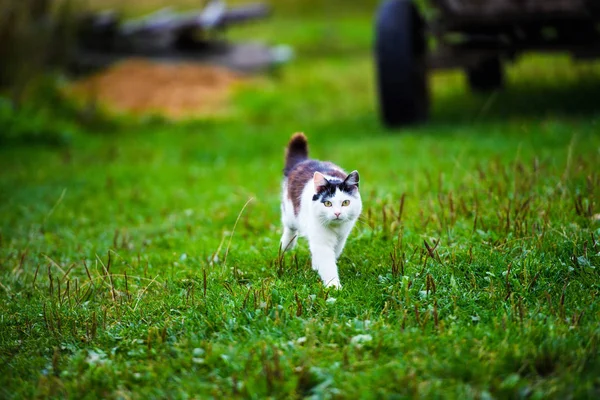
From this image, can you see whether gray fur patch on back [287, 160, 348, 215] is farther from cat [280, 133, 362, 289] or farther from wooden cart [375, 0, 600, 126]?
wooden cart [375, 0, 600, 126]

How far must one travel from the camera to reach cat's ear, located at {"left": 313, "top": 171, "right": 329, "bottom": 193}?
4.56 m

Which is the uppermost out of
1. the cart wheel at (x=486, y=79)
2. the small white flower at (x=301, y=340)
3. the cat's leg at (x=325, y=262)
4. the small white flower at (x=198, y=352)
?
the cart wheel at (x=486, y=79)

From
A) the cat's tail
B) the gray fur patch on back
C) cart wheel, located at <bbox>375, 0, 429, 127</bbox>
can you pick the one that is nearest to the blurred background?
cart wheel, located at <bbox>375, 0, 429, 127</bbox>

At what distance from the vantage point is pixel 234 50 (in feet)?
55.1

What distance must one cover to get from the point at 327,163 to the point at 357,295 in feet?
4.12

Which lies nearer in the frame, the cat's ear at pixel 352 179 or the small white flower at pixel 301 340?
the small white flower at pixel 301 340

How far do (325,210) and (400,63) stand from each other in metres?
5.80

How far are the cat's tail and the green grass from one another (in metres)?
0.59

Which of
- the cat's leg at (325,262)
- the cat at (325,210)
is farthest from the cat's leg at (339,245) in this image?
the cat's leg at (325,262)

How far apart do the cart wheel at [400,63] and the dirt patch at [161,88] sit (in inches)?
166

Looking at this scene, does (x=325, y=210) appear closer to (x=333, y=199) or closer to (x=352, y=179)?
(x=333, y=199)

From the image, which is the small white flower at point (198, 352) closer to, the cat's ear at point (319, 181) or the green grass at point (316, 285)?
the green grass at point (316, 285)

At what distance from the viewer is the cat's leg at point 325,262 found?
4.57m

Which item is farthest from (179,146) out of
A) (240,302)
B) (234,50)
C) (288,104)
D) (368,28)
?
(368,28)
